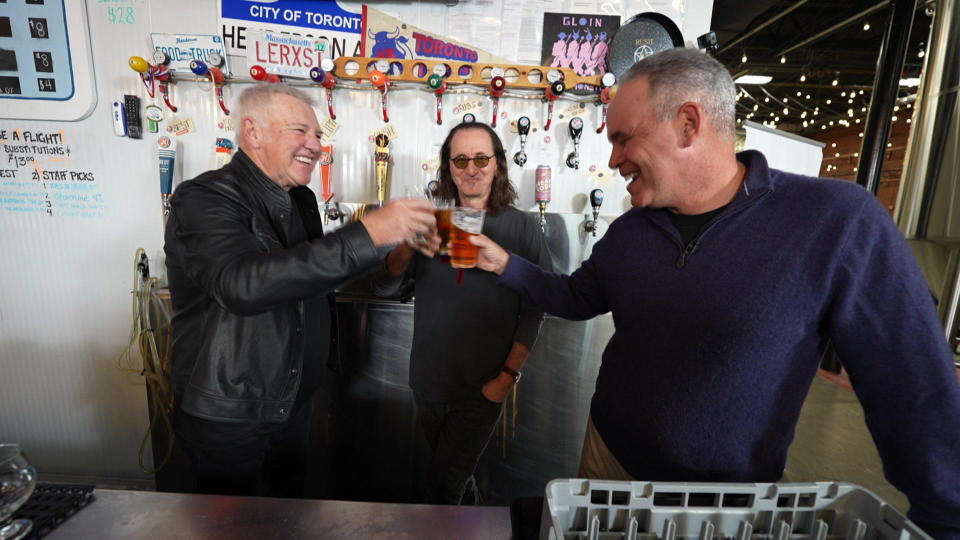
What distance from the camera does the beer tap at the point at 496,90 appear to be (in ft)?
7.98

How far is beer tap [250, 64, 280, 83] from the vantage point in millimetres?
2406

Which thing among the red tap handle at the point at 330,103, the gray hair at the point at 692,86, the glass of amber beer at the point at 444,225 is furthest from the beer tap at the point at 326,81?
the gray hair at the point at 692,86

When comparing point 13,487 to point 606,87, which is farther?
point 606,87

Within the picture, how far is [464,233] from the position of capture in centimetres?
147

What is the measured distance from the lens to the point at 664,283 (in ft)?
3.73

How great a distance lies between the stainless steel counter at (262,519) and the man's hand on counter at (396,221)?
2.20 ft

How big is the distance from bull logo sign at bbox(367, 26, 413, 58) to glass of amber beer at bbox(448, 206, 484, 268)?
1.61 metres

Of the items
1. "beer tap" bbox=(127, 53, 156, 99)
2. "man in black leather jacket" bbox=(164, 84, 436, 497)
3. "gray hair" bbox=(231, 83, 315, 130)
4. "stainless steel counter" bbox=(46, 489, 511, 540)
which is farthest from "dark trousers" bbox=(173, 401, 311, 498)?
"beer tap" bbox=(127, 53, 156, 99)

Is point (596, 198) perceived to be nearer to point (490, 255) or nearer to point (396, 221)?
point (490, 255)

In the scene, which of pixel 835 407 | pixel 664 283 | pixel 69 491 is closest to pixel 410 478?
pixel 69 491

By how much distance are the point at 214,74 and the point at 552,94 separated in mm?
1968

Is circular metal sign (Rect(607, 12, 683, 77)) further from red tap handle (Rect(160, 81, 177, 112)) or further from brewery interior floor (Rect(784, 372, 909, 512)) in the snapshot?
red tap handle (Rect(160, 81, 177, 112))

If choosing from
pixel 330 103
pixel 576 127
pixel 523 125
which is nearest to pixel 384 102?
pixel 330 103

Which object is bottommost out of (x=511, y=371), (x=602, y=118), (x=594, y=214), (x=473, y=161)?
(x=511, y=371)
